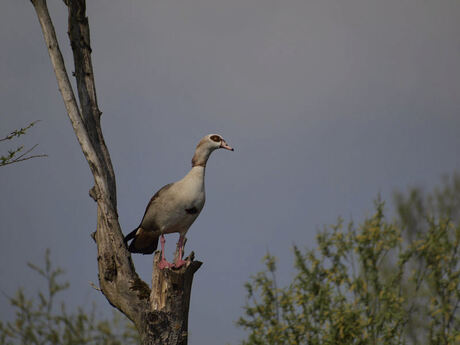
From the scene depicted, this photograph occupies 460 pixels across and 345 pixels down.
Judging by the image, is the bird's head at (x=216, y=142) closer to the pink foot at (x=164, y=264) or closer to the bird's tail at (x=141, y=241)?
the bird's tail at (x=141, y=241)

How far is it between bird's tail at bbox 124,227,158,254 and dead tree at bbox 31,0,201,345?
0.78ft

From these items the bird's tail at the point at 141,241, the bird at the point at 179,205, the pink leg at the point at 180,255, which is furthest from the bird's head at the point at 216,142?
the bird's tail at the point at 141,241

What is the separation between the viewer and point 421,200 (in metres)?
19.0

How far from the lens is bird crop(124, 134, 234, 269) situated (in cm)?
871

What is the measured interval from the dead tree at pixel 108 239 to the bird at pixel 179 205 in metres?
0.32

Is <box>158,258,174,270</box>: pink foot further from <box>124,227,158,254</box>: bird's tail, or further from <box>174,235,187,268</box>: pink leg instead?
<box>124,227,158,254</box>: bird's tail

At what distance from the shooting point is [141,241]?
9.51 m

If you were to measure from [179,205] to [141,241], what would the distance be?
128 cm

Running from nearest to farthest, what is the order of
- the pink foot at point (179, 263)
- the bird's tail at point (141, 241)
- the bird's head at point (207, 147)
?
1. the pink foot at point (179, 263)
2. the bird's head at point (207, 147)
3. the bird's tail at point (141, 241)

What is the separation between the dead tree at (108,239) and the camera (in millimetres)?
8227

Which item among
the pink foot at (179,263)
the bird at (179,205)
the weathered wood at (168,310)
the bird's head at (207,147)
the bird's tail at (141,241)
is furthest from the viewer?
the bird's tail at (141,241)

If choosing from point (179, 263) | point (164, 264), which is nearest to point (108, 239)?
point (164, 264)

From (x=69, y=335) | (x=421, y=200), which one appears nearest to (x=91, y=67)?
(x=69, y=335)

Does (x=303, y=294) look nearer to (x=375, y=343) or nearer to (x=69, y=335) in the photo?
(x=375, y=343)
